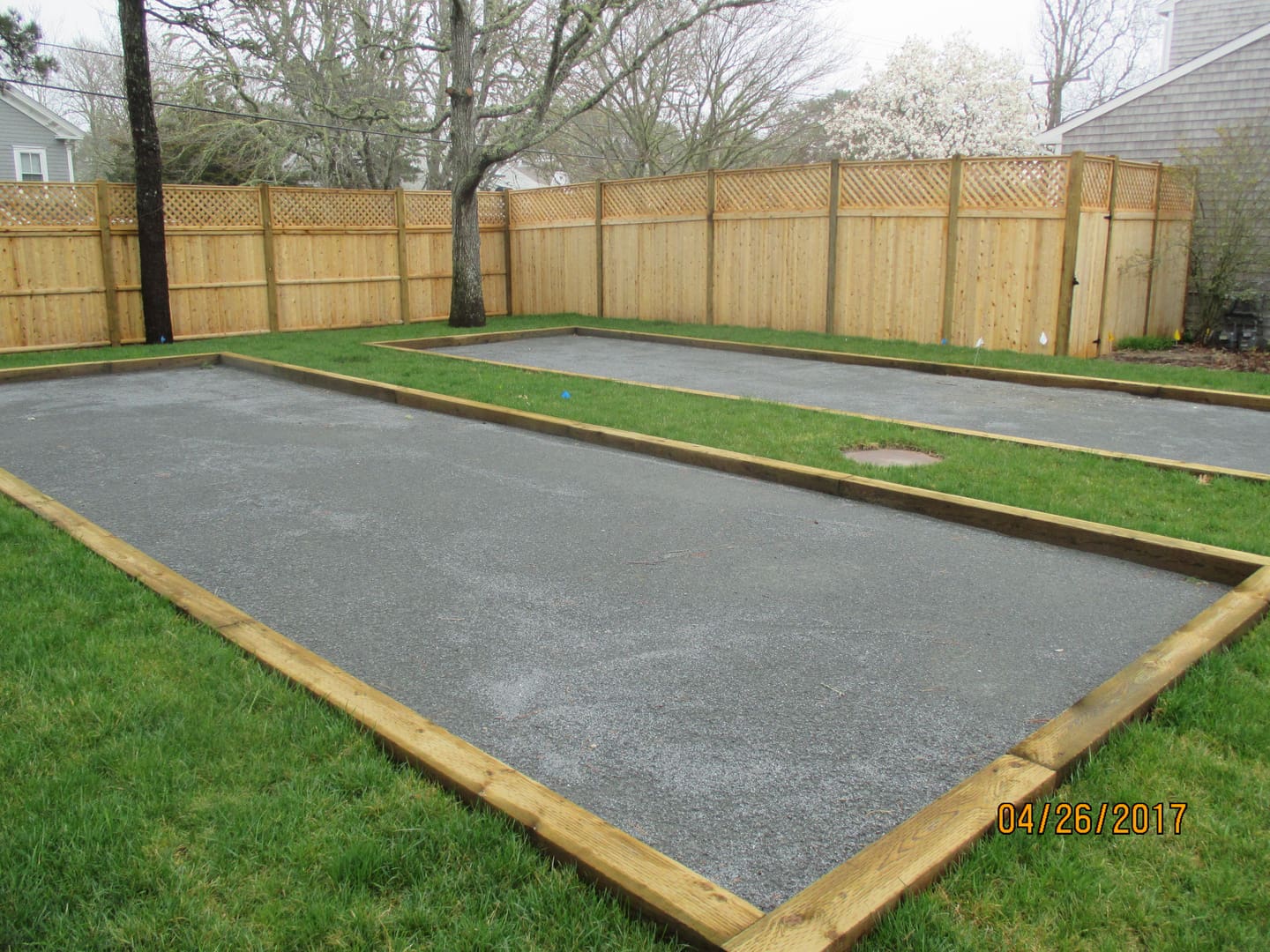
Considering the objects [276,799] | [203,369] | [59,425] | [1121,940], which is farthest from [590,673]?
[203,369]

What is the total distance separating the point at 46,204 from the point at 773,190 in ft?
Answer: 31.1

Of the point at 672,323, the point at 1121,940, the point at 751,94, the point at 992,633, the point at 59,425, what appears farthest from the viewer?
the point at 751,94

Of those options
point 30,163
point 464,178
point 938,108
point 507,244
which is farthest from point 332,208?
point 938,108

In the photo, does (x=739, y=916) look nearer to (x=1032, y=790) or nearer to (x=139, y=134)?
(x=1032, y=790)

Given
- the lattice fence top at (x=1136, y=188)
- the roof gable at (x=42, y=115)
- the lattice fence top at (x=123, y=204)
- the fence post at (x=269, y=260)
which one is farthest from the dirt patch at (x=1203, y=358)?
the roof gable at (x=42, y=115)

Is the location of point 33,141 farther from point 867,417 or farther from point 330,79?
point 867,417

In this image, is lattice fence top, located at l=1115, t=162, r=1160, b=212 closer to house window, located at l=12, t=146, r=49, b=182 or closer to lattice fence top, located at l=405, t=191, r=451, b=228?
lattice fence top, located at l=405, t=191, r=451, b=228

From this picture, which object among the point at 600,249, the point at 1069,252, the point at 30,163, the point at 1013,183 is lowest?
the point at 1069,252

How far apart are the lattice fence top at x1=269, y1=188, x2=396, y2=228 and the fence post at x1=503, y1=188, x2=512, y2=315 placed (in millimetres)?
2533

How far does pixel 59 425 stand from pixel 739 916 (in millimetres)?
7714

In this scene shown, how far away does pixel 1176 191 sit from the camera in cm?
1352

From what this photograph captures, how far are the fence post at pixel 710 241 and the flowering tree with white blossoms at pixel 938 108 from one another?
16045 mm

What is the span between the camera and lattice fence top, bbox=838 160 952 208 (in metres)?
12.4

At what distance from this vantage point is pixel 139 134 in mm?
12594
